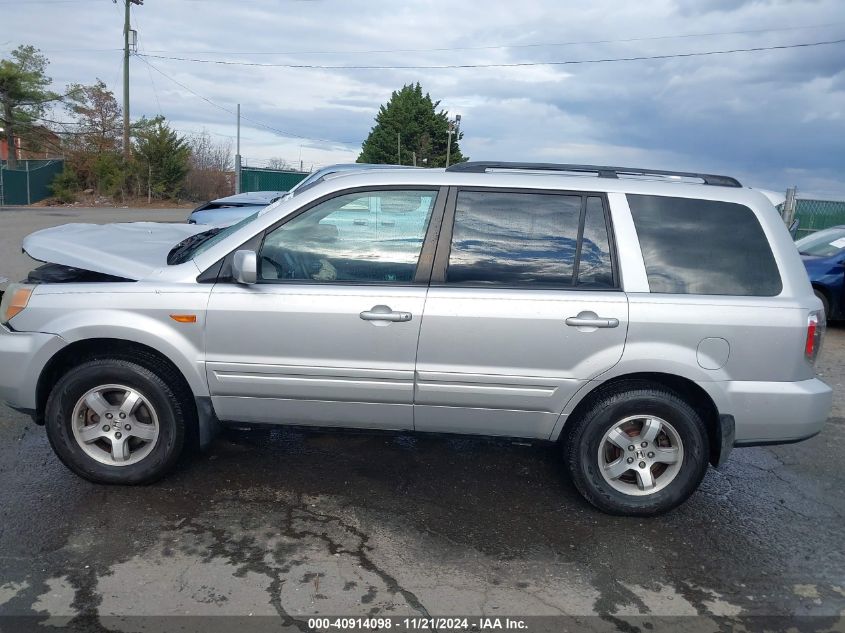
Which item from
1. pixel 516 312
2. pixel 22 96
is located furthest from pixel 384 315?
pixel 22 96

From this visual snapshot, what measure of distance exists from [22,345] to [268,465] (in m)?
1.56

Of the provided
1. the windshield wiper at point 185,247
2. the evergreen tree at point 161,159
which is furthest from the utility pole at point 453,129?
the windshield wiper at point 185,247

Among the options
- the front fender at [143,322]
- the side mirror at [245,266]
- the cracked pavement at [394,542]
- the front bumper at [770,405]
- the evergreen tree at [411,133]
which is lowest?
the cracked pavement at [394,542]

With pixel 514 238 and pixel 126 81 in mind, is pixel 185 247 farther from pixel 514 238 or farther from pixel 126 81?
pixel 126 81

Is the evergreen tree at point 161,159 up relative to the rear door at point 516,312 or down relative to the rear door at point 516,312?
up

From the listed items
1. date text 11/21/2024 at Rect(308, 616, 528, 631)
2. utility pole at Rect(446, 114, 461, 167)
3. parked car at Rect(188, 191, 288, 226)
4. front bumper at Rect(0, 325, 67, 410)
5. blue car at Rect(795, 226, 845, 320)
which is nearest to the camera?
date text 11/21/2024 at Rect(308, 616, 528, 631)

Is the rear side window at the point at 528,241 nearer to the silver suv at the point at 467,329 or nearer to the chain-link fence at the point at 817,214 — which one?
the silver suv at the point at 467,329

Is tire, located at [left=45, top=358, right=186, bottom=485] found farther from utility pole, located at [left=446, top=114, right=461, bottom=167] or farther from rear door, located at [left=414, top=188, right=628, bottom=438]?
utility pole, located at [left=446, top=114, right=461, bottom=167]

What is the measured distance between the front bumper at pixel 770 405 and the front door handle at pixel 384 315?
5.24ft

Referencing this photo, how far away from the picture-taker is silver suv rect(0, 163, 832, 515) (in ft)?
12.2

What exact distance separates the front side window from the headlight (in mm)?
1337

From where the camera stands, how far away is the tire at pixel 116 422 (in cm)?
394

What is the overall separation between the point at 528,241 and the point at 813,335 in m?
1.55

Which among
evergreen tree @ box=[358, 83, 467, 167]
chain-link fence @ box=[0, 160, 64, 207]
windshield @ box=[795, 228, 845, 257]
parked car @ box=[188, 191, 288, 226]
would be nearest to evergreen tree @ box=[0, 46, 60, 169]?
chain-link fence @ box=[0, 160, 64, 207]
